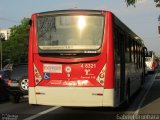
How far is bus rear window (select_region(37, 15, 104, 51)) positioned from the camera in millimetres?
13211

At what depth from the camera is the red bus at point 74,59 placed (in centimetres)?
1305

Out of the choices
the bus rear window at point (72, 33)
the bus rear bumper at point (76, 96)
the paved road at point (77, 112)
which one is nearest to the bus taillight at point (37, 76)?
the bus rear bumper at point (76, 96)

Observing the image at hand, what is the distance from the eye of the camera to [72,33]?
43.7 feet

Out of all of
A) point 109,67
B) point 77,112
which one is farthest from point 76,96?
point 77,112

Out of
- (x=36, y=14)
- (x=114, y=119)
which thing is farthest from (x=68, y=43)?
(x=114, y=119)

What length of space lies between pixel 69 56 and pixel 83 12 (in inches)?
51.0

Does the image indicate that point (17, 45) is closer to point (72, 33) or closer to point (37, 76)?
point (37, 76)

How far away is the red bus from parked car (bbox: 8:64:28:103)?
6046mm

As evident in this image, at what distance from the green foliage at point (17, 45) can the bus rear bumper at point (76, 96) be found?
106556 mm

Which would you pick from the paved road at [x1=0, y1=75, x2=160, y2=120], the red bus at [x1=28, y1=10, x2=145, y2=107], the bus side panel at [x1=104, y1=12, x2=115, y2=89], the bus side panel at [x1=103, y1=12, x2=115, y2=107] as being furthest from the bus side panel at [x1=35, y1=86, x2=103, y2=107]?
the paved road at [x1=0, y1=75, x2=160, y2=120]

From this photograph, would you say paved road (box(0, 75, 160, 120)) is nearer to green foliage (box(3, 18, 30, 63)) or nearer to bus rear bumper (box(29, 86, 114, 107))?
bus rear bumper (box(29, 86, 114, 107))

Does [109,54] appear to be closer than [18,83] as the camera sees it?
A: Yes

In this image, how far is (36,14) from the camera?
13758 millimetres

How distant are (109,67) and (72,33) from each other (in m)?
1.38
